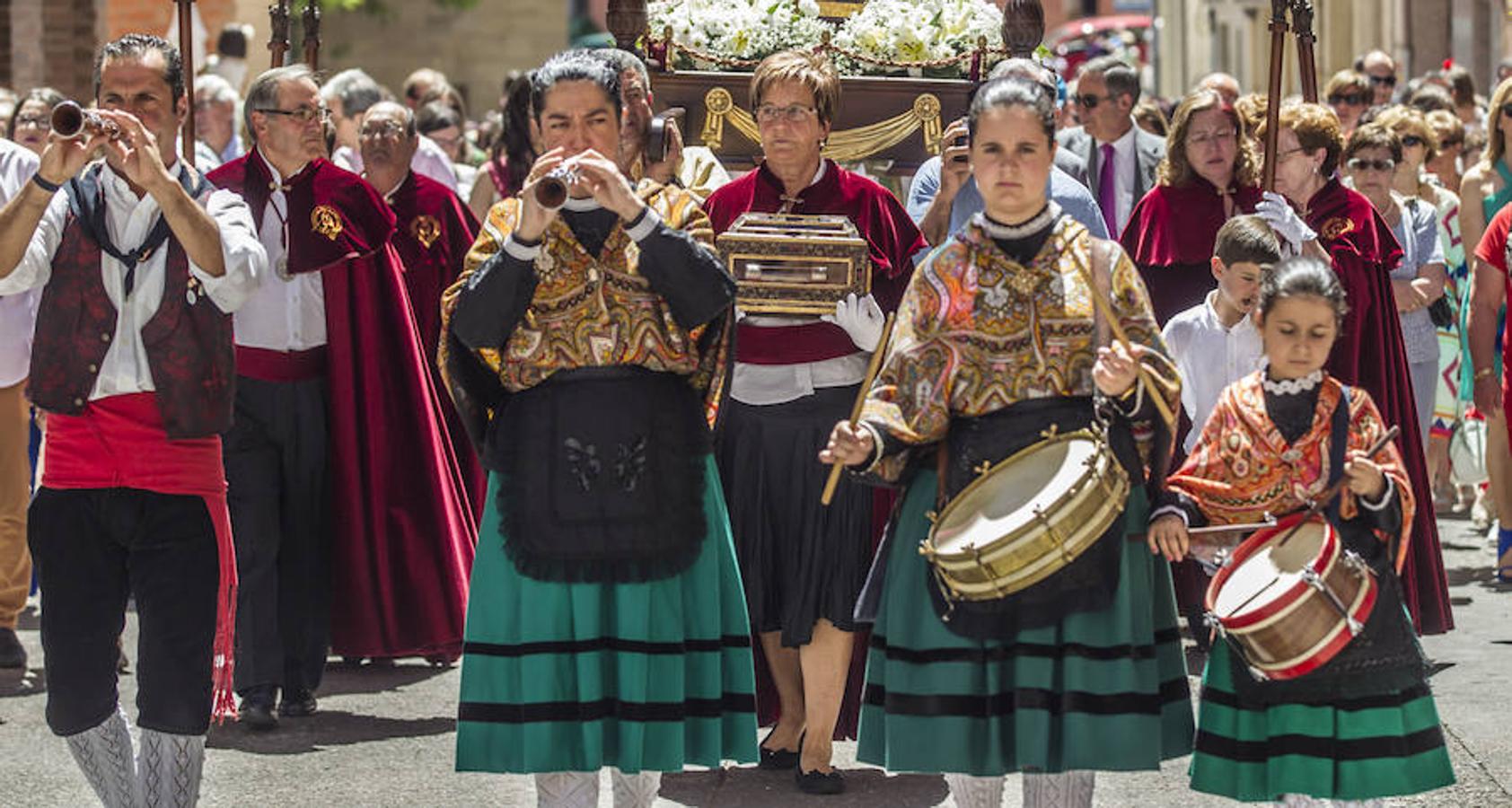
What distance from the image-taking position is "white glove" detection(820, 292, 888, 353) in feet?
23.7

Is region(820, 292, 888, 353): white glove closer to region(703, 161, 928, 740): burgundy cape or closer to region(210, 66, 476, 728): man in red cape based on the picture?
region(703, 161, 928, 740): burgundy cape

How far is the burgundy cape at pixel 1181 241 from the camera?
9.27 m

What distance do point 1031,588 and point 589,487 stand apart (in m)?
0.99

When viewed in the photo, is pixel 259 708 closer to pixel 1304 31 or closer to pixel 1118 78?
pixel 1304 31

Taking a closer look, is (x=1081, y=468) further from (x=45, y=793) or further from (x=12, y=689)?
(x=12, y=689)

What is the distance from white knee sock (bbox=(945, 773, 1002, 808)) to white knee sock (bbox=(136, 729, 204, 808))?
5.67ft

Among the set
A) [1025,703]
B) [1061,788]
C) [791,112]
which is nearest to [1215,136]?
[791,112]

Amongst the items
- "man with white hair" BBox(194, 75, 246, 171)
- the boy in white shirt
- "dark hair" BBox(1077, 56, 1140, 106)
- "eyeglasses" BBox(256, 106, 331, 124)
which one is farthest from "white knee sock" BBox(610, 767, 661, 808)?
"man with white hair" BBox(194, 75, 246, 171)

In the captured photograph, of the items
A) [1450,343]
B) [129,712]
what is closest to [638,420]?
[129,712]

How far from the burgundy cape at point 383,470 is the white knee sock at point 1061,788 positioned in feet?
10.9

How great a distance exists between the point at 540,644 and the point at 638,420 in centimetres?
53

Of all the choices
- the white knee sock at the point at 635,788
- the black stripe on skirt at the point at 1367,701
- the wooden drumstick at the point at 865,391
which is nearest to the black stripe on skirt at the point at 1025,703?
the black stripe on skirt at the point at 1367,701

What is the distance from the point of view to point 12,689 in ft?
30.2

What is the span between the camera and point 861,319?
7.25m
